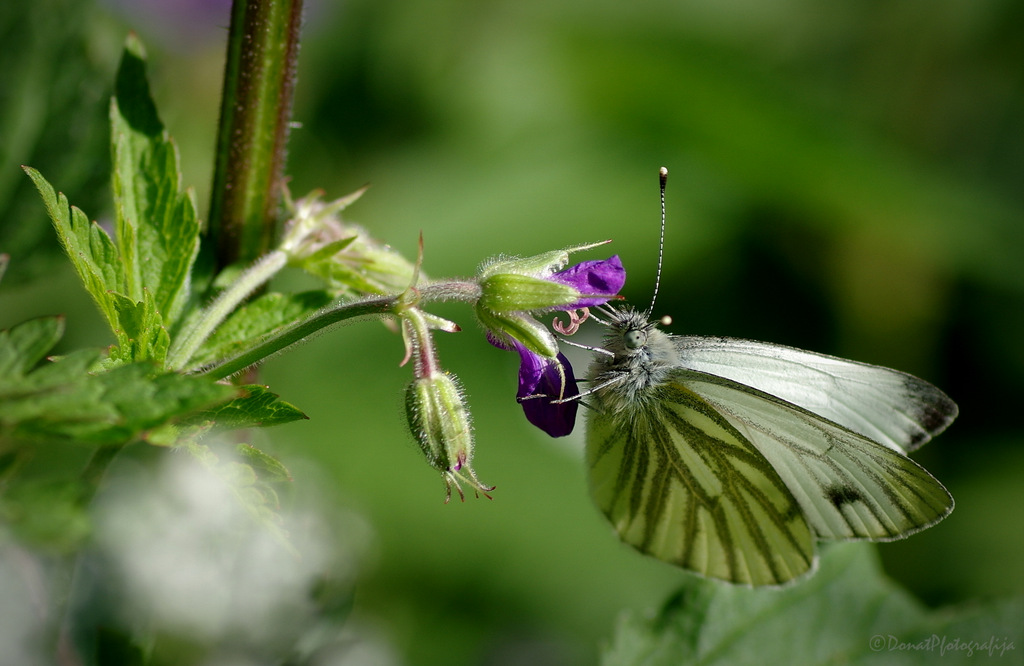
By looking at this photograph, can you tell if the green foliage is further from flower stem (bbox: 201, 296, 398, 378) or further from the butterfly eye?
the butterfly eye

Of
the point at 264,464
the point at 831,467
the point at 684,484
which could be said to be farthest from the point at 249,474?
the point at 831,467

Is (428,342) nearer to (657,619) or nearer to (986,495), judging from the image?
(657,619)

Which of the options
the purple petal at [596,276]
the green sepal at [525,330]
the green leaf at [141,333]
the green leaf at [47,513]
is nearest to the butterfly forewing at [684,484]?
the purple petal at [596,276]

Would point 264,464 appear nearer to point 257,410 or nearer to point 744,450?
point 257,410

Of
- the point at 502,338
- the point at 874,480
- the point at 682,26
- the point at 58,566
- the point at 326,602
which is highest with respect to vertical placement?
the point at 682,26

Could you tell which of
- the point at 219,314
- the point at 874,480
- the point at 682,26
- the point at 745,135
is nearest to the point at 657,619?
the point at 874,480

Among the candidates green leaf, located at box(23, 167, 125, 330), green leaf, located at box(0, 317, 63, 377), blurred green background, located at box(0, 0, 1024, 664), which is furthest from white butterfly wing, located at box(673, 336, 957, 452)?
blurred green background, located at box(0, 0, 1024, 664)

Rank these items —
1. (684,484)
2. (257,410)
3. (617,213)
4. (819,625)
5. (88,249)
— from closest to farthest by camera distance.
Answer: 1. (257,410)
2. (88,249)
3. (819,625)
4. (684,484)
5. (617,213)
